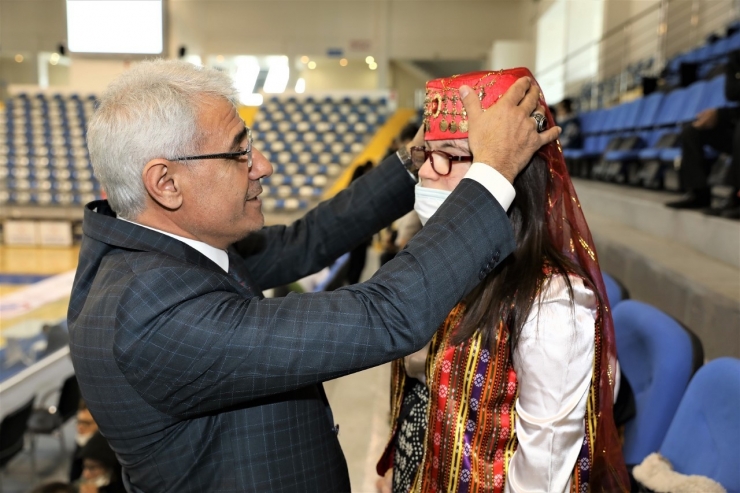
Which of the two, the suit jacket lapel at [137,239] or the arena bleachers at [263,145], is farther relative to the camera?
the arena bleachers at [263,145]

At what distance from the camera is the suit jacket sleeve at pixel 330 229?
1506mm

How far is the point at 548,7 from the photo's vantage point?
13.1 meters

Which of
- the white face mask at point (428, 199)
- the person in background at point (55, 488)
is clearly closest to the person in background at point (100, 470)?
the person in background at point (55, 488)

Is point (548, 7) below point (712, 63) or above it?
above

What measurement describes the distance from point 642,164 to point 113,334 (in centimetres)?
528

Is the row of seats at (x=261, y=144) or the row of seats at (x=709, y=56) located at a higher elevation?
the row of seats at (x=709, y=56)

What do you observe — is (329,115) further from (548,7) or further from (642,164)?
(642,164)

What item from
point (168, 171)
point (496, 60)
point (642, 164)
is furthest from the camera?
point (496, 60)

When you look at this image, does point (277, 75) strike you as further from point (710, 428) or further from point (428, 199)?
point (710, 428)

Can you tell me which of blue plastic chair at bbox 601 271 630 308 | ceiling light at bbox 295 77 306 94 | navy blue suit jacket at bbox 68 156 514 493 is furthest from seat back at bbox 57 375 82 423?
ceiling light at bbox 295 77 306 94

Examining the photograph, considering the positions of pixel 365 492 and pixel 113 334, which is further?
pixel 365 492

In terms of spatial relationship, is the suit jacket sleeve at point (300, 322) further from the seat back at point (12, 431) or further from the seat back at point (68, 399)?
the seat back at point (68, 399)

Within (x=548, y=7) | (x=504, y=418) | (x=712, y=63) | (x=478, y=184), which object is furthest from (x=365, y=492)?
(x=548, y=7)

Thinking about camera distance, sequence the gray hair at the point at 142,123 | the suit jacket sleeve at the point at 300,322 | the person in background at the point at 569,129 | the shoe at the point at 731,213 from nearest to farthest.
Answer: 1. the suit jacket sleeve at the point at 300,322
2. the gray hair at the point at 142,123
3. the shoe at the point at 731,213
4. the person in background at the point at 569,129
